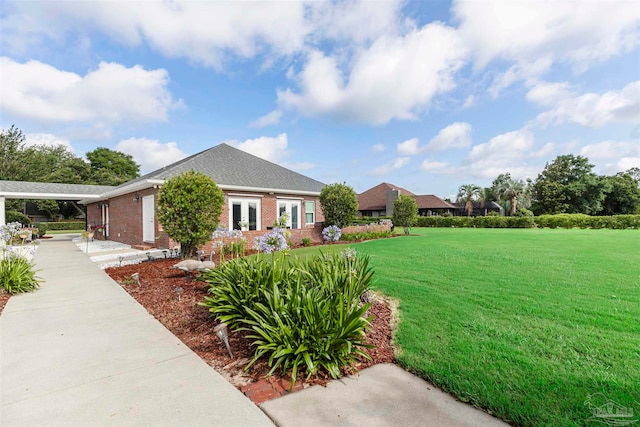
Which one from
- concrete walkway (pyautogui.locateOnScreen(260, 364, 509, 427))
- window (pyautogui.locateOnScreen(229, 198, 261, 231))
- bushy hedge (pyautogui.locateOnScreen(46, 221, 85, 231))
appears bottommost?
concrete walkway (pyautogui.locateOnScreen(260, 364, 509, 427))

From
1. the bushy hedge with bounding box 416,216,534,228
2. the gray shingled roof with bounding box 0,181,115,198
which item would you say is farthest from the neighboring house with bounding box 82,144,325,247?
the bushy hedge with bounding box 416,216,534,228

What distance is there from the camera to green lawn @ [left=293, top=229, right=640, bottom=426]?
8.29 feet

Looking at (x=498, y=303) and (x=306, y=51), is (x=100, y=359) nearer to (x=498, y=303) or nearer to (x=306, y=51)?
(x=498, y=303)

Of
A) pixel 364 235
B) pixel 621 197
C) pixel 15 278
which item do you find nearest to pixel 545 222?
pixel 621 197

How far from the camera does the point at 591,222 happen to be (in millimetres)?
28703

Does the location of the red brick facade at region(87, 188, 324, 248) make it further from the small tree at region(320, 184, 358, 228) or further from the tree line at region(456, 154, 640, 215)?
the tree line at region(456, 154, 640, 215)

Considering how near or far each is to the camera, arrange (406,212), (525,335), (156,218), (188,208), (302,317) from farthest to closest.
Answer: (406,212), (156,218), (188,208), (525,335), (302,317)

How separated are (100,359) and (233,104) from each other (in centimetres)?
1478

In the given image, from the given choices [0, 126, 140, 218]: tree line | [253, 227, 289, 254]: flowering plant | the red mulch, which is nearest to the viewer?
the red mulch

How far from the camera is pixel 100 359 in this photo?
337 cm

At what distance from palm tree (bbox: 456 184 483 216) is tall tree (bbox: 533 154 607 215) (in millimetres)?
8891

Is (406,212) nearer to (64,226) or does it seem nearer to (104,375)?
(104,375)

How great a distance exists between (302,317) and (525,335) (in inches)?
107

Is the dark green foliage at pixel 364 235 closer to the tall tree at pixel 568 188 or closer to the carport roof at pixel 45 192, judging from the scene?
the carport roof at pixel 45 192
